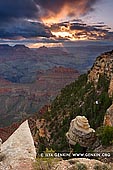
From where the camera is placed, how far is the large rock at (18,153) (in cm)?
1780

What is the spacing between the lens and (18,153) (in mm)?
17875

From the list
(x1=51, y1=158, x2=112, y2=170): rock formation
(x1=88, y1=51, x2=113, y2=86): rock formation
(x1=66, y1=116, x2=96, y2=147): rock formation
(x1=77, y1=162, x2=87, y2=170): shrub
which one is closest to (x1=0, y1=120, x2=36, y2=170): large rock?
(x1=51, y1=158, x2=112, y2=170): rock formation

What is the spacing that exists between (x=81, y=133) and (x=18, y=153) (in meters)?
21.6

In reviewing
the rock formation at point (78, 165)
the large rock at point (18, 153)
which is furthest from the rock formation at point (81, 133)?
the large rock at point (18, 153)

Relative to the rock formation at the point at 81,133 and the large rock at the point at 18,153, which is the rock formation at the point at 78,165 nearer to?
the large rock at the point at 18,153

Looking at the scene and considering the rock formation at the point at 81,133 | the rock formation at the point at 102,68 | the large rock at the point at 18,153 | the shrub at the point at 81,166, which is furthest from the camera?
the rock formation at the point at 102,68

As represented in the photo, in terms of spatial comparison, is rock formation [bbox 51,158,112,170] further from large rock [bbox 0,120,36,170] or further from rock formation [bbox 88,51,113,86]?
rock formation [bbox 88,51,113,86]

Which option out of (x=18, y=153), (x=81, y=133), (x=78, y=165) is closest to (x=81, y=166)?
(x=78, y=165)

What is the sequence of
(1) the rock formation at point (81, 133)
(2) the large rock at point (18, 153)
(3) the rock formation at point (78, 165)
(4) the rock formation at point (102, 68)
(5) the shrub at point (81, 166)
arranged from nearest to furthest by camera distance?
(2) the large rock at point (18, 153) → (5) the shrub at point (81, 166) → (3) the rock formation at point (78, 165) → (1) the rock formation at point (81, 133) → (4) the rock formation at point (102, 68)

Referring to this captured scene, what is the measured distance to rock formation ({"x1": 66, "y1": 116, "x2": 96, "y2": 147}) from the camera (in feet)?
123

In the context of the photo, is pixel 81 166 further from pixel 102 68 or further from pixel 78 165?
pixel 102 68

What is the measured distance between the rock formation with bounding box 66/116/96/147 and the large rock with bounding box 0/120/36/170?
19174 mm

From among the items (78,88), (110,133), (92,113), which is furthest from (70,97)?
(110,133)

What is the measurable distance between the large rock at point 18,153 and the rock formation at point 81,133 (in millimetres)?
19174
